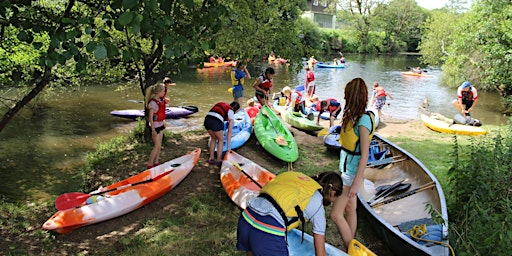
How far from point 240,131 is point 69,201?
4076 mm

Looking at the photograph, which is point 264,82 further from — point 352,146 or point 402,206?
point 352,146

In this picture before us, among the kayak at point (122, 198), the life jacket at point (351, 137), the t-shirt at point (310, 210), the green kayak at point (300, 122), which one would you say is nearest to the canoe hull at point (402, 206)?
the life jacket at point (351, 137)

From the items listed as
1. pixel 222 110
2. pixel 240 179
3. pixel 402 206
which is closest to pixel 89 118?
pixel 222 110

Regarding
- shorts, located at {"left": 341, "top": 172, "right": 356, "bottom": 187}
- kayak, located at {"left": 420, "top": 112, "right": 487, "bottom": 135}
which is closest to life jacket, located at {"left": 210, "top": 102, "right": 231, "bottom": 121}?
shorts, located at {"left": 341, "top": 172, "right": 356, "bottom": 187}

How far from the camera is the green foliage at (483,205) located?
3527 mm

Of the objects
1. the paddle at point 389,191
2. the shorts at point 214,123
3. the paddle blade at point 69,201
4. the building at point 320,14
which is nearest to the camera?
the paddle blade at point 69,201

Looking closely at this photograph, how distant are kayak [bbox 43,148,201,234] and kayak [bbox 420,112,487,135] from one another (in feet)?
25.7

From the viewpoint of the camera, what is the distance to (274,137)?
790 cm

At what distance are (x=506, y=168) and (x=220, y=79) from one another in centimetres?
1891

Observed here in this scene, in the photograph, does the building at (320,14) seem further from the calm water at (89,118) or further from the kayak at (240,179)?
the kayak at (240,179)

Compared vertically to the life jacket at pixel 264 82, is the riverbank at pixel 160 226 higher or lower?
lower

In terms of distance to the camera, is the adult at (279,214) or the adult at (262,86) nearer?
the adult at (279,214)

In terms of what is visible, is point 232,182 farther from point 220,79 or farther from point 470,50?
point 220,79

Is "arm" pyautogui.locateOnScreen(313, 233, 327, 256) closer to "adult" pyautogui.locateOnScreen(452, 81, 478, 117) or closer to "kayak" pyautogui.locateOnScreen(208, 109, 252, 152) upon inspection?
"kayak" pyautogui.locateOnScreen(208, 109, 252, 152)
